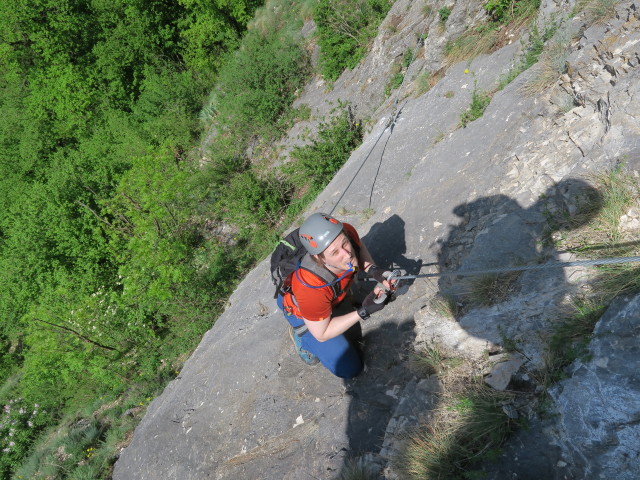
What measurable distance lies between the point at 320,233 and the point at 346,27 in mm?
9894

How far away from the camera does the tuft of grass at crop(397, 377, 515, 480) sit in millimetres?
2615

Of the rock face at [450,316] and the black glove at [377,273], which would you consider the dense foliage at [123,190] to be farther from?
the black glove at [377,273]

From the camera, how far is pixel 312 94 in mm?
12438

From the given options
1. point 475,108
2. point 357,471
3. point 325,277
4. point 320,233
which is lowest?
point 357,471

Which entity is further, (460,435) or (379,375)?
(379,375)

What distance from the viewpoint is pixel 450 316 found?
3.60m

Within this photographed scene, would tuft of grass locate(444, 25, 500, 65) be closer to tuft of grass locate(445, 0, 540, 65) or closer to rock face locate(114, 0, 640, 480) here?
tuft of grass locate(445, 0, 540, 65)

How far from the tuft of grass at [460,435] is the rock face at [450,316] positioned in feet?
0.46

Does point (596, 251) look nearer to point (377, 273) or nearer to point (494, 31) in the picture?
point (377, 273)

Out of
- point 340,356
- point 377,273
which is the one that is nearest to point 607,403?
point 377,273

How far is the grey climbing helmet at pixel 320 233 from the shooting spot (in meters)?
3.42

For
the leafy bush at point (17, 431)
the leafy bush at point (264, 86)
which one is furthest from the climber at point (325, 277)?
the leafy bush at point (17, 431)

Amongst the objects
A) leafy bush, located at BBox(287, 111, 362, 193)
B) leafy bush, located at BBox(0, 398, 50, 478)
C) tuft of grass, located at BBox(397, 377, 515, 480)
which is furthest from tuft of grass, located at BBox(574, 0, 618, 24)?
leafy bush, located at BBox(0, 398, 50, 478)

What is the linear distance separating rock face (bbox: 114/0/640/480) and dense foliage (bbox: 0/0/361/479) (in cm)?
325
